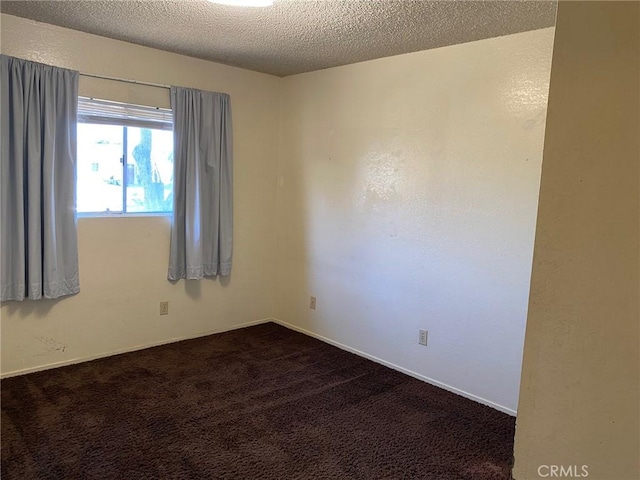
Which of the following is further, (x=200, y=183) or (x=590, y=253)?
(x=200, y=183)

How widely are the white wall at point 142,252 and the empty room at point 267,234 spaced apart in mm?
16

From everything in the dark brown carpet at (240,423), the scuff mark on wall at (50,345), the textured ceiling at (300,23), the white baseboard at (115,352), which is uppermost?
the textured ceiling at (300,23)

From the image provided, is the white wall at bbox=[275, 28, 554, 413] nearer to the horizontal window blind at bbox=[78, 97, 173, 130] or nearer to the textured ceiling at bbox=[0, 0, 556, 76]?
the textured ceiling at bbox=[0, 0, 556, 76]

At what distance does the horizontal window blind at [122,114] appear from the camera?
3.32m

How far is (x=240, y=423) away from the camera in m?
2.74

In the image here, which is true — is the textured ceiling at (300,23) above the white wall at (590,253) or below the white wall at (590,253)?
above

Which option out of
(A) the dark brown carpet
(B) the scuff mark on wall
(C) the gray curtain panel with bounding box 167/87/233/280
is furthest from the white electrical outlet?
(B) the scuff mark on wall

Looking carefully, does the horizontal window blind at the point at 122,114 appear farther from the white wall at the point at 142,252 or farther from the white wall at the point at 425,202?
the white wall at the point at 425,202

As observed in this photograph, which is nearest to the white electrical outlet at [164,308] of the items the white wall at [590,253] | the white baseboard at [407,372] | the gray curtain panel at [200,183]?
the gray curtain panel at [200,183]

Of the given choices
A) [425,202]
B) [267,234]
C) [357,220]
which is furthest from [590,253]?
[267,234]

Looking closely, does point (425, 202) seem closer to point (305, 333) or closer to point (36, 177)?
point (305, 333)

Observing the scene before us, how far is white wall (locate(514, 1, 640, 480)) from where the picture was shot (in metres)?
0.61

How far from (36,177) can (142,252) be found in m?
0.94

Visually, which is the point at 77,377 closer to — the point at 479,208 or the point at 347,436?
the point at 347,436
